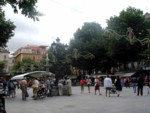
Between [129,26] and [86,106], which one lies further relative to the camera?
[129,26]

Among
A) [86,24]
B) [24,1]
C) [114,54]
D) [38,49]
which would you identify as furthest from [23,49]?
[24,1]

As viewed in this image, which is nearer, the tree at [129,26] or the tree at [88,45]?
the tree at [129,26]

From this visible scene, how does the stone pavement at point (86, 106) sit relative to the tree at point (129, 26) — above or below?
below

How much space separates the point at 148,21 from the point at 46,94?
117 feet

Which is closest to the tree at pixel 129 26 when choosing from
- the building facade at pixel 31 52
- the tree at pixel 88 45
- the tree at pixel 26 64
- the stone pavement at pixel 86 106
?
the tree at pixel 88 45

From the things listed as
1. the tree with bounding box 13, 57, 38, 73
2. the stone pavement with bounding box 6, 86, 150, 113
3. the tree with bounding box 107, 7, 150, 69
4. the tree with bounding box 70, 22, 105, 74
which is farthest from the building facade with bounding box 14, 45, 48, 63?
the stone pavement with bounding box 6, 86, 150, 113

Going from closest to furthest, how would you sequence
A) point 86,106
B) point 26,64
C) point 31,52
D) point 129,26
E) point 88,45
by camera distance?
point 86,106 → point 129,26 → point 88,45 → point 26,64 → point 31,52

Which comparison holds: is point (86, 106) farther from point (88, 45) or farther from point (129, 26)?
point (88, 45)

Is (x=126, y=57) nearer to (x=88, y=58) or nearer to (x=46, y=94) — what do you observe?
(x=88, y=58)

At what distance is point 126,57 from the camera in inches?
2426

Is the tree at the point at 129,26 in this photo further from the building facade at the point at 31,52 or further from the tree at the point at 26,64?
the building facade at the point at 31,52

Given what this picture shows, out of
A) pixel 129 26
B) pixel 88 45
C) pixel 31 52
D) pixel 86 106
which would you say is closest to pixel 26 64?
pixel 31 52

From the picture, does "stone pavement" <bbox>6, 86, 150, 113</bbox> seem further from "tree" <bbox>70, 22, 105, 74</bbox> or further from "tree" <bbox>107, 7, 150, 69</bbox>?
"tree" <bbox>70, 22, 105, 74</bbox>

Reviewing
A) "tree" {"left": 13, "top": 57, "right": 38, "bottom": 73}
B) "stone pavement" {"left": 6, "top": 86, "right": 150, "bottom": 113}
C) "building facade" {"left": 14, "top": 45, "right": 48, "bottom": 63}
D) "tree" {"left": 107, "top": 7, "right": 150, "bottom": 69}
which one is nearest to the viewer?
"stone pavement" {"left": 6, "top": 86, "right": 150, "bottom": 113}
